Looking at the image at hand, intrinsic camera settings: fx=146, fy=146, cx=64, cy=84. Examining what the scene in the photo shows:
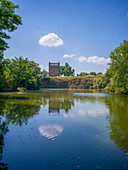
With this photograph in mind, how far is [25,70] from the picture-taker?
54.8 m

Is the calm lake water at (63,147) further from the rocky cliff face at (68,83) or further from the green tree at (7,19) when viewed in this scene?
the rocky cliff face at (68,83)

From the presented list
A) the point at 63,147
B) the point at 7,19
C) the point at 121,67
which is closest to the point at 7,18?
the point at 7,19

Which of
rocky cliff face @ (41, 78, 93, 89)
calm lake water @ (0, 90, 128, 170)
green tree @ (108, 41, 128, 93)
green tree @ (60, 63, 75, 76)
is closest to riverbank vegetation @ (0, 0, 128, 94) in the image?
green tree @ (108, 41, 128, 93)

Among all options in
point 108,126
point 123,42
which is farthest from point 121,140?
point 123,42

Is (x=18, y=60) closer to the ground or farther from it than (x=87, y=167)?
farther from it

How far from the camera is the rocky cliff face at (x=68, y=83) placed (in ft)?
336

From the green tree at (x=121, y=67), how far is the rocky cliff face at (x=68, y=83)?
62.1 m

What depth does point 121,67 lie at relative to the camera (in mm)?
35344

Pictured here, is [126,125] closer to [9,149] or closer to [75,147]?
[75,147]

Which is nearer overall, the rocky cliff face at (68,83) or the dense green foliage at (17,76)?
the dense green foliage at (17,76)

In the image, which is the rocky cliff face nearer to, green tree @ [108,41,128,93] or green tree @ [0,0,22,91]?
green tree @ [108,41,128,93]

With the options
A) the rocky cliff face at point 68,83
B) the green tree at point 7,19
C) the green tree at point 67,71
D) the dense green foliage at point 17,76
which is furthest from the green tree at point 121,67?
the green tree at point 67,71

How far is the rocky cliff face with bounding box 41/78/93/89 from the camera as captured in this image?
102562 mm

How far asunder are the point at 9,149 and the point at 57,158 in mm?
1892
